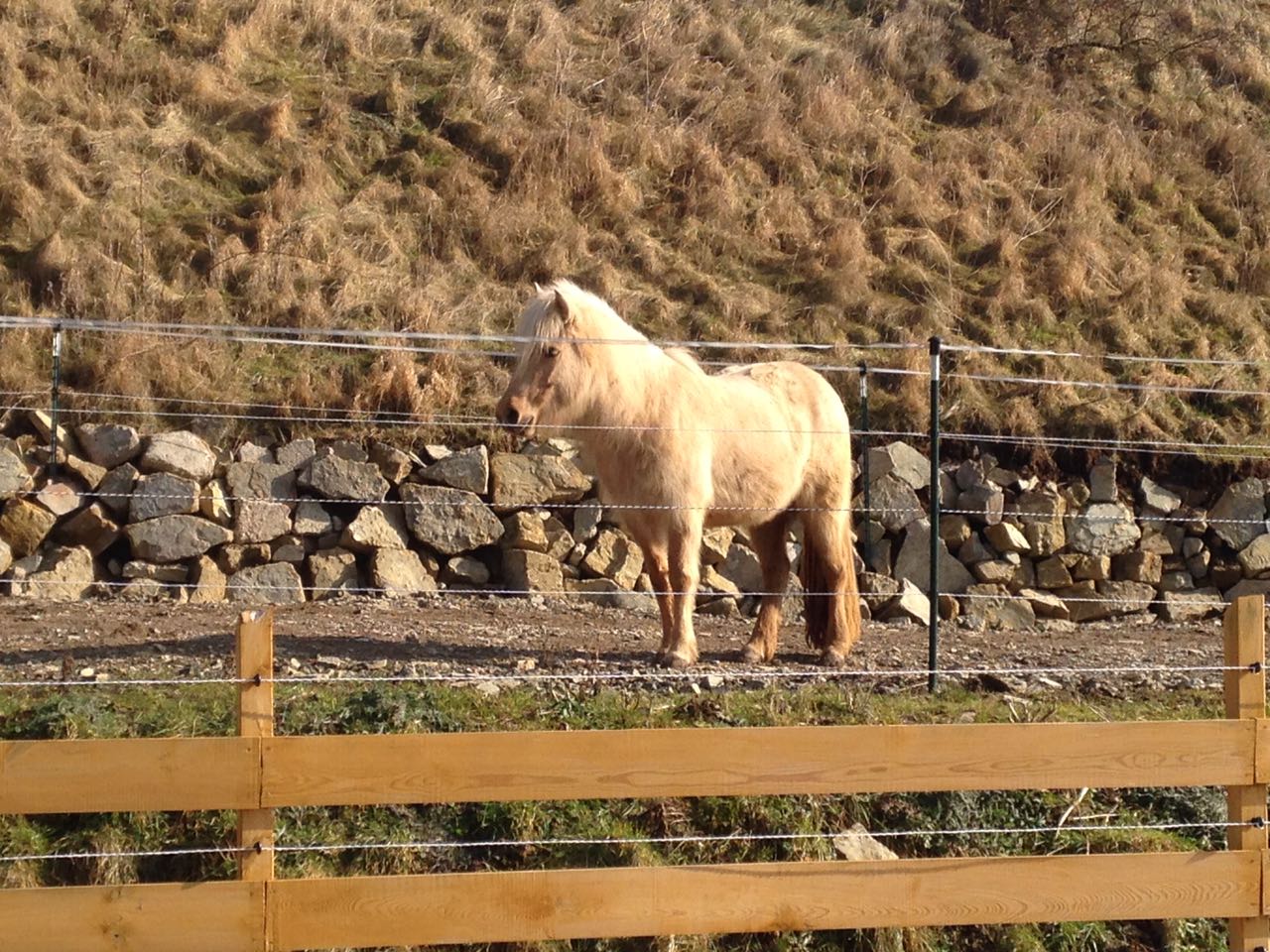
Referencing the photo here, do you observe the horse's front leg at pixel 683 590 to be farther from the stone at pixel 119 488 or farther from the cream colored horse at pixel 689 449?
the stone at pixel 119 488

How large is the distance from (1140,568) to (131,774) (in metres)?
9.54

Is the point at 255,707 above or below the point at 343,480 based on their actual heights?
above

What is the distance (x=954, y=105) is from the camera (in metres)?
18.7

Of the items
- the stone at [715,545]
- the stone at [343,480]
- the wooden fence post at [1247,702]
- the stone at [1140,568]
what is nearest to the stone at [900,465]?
the stone at [715,545]

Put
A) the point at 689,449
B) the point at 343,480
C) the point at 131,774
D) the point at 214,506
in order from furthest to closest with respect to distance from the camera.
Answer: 1. the point at 343,480
2. the point at 214,506
3. the point at 689,449
4. the point at 131,774

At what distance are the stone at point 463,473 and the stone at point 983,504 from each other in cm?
401

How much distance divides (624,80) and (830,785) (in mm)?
14248

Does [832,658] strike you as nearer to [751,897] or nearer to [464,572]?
[464,572]

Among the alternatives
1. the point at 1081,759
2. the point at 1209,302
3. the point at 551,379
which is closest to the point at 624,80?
the point at 1209,302

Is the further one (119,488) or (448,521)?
(448,521)

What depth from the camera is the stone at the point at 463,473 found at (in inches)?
450

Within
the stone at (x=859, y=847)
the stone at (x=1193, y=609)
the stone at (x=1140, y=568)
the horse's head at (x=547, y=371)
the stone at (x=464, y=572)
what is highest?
the horse's head at (x=547, y=371)

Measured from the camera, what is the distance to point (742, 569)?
11781 mm

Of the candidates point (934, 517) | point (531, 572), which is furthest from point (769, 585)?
point (531, 572)
